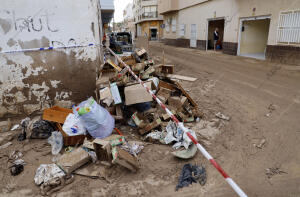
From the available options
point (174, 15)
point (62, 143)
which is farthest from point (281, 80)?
point (174, 15)

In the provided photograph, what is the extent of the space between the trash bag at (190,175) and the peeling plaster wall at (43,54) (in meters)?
4.08

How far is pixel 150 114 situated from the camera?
5.02 meters

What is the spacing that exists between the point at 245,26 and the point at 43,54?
12.6 metres

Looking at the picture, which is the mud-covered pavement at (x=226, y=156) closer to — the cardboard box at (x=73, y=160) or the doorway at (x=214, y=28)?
the cardboard box at (x=73, y=160)

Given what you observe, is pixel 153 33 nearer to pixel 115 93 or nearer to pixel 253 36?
pixel 253 36

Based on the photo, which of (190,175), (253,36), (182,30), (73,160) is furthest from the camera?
(182,30)

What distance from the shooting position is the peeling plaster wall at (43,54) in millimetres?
5184

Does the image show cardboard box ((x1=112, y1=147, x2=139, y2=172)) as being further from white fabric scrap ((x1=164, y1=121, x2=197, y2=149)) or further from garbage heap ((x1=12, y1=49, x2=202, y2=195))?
white fabric scrap ((x1=164, y1=121, x2=197, y2=149))

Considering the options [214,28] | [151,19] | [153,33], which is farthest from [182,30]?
[153,33]

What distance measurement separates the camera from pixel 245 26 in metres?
13.4

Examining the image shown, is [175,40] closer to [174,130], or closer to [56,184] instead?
[174,130]

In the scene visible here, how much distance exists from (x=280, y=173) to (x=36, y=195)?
3.76 m

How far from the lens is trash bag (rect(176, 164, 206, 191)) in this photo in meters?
3.08

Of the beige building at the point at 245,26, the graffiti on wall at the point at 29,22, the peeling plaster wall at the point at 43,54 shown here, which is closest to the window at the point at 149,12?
the beige building at the point at 245,26
